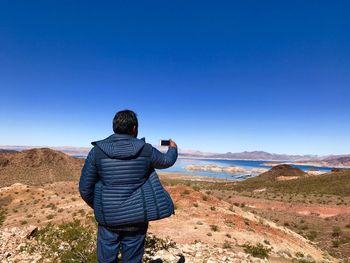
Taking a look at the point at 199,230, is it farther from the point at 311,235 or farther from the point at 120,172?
the point at 311,235

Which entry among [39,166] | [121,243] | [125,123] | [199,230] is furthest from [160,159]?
[39,166]

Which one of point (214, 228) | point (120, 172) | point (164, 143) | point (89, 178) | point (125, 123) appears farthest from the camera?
point (214, 228)

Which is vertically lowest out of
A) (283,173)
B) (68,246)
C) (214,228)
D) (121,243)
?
(283,173)

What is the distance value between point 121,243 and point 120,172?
107 cm

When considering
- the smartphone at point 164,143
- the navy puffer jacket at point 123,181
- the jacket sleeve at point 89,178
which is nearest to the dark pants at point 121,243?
the navy puffer jacket at point 123,181

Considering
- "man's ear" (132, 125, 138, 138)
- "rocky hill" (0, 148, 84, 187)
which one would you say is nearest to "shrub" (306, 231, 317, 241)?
"man's ear" (132, 125, 138, 138)

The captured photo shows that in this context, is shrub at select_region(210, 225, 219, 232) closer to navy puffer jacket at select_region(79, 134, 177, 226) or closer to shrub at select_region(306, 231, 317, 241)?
navy puffer jacket at select_region(79, 134, 177, 226)

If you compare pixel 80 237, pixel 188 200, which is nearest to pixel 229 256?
pixel 80 237

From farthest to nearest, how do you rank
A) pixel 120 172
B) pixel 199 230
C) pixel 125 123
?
pixel 199 230 < pixel 125 123 < pixel 120 172

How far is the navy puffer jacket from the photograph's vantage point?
12.3 ft

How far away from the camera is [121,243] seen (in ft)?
13.3

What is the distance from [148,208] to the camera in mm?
3838

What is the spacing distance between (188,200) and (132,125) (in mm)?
15371

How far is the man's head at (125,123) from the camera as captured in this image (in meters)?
3.99
